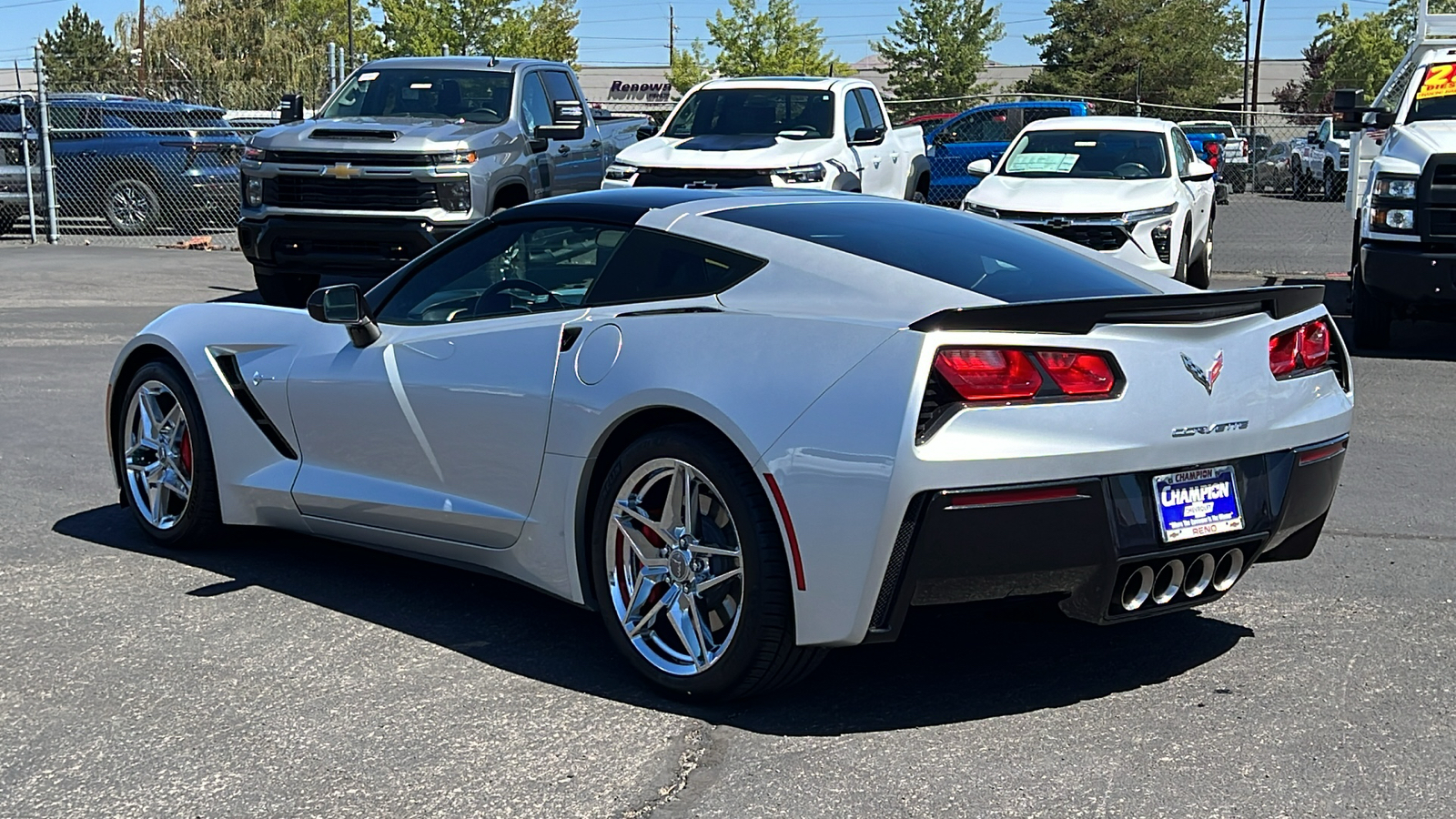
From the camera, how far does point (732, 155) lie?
45.2ft

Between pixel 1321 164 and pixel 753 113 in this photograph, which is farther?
pixel 1321 164

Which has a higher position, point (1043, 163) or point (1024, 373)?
point (1043, 163)

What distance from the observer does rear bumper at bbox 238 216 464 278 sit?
42.5 feet

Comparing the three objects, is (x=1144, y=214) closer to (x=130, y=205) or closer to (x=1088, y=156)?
(x=1088, y=156)

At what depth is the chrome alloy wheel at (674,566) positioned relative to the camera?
4.38 metres

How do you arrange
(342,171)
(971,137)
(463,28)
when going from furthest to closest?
(463,28), (971,137), (342,171)

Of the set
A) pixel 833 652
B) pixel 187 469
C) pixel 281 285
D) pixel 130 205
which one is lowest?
pixel 833 652

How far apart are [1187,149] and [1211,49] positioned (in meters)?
59.4

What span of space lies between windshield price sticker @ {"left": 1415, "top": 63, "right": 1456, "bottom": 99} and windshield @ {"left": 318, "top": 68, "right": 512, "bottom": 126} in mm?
7350

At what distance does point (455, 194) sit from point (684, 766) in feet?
31.8

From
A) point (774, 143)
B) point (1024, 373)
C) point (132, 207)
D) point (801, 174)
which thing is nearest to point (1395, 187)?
point (801, 174)

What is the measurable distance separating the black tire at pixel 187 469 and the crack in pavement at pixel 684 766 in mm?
2441

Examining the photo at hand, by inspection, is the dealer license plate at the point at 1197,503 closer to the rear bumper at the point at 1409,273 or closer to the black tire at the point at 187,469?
the black tire at the point at 187,469

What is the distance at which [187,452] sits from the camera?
237 inches
